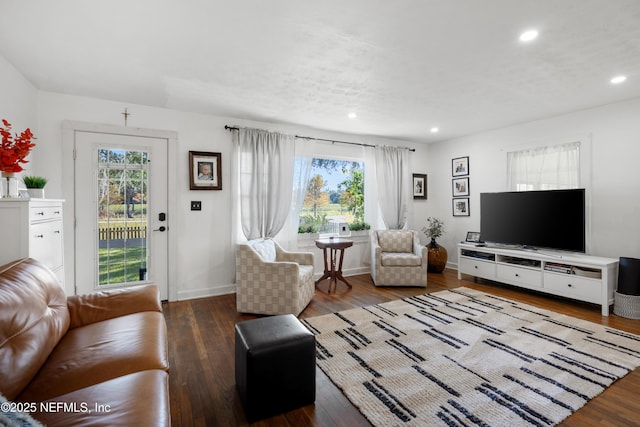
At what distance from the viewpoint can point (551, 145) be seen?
4.25m

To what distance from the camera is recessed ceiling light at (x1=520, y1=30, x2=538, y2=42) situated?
2139 mm

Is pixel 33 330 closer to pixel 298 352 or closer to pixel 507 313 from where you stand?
pixel 298 352

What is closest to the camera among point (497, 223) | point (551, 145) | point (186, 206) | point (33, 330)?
point (33, 330)

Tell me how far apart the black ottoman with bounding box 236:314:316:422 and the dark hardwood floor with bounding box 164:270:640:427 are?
0.25 ft


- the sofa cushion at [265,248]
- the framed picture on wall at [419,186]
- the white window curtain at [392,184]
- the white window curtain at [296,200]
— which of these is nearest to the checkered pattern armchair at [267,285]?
the sofa cushion at [265,248]

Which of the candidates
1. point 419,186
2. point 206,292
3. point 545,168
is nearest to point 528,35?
point 545,168

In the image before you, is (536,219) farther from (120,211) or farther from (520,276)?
(120,211)

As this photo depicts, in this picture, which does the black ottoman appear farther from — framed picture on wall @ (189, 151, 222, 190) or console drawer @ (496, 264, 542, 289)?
console drawer @ (496, 264, 542, 289)

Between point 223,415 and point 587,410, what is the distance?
2.18 metres

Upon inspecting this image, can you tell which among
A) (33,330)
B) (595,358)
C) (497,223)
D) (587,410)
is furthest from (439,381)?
(497,223)

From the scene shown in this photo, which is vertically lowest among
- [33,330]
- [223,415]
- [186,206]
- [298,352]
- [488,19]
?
[223,415]

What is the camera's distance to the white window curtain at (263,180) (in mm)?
4191

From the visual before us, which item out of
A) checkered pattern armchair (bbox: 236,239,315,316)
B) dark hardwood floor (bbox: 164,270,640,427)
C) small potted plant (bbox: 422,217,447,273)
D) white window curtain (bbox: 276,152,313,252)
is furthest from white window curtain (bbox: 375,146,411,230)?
checkered pattern armchair (bbox: 236,239,315,316)

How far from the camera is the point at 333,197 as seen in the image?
5258 millimetres
